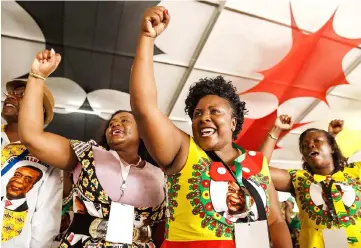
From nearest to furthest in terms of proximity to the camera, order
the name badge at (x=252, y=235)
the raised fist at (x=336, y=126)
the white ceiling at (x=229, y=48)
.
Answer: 1. the name badge at (x=252, y=235)
2. the raised fist at (x=336, y=126)
3. the white ceiling at (x=229, y=48)

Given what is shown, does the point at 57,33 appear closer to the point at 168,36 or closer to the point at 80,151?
the point at 168,36

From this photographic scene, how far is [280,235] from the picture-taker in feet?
4.34

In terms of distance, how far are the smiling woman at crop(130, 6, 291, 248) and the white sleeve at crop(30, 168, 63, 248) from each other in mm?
704

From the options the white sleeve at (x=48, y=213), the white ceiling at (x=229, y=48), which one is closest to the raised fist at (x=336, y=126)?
the white ceiling at (x=229, y=48)

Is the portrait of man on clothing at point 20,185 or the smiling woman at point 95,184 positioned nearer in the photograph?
the smiling woman at point 95,184

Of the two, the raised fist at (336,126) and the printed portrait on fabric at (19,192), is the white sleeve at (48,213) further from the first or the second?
the raised fist at (336,126)

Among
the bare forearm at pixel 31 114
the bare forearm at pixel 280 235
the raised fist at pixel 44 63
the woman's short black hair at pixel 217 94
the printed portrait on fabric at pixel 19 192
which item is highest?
the raised fist at pixel 44 63

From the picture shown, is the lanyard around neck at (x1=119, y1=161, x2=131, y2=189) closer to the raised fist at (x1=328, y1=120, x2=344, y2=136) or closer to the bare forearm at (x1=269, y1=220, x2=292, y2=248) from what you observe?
the bare forearm at (x1=269, y1=220, x2=292, y2=248)

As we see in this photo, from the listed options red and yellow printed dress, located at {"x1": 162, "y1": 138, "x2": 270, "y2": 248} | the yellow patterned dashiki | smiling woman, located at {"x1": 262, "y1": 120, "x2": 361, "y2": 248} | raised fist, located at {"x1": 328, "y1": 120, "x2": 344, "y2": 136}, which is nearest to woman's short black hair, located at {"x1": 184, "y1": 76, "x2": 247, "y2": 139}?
red and yellow printed dress, located at {"x1": 162, "y1": 138, "x2": 270, "y2": 248}

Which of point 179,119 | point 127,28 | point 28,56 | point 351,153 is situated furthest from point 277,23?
point 351,153

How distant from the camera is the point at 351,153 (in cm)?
447

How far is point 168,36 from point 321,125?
242 cm

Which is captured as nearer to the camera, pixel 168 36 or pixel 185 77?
pixel 168 36

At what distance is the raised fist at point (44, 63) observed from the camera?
55.6 inches
